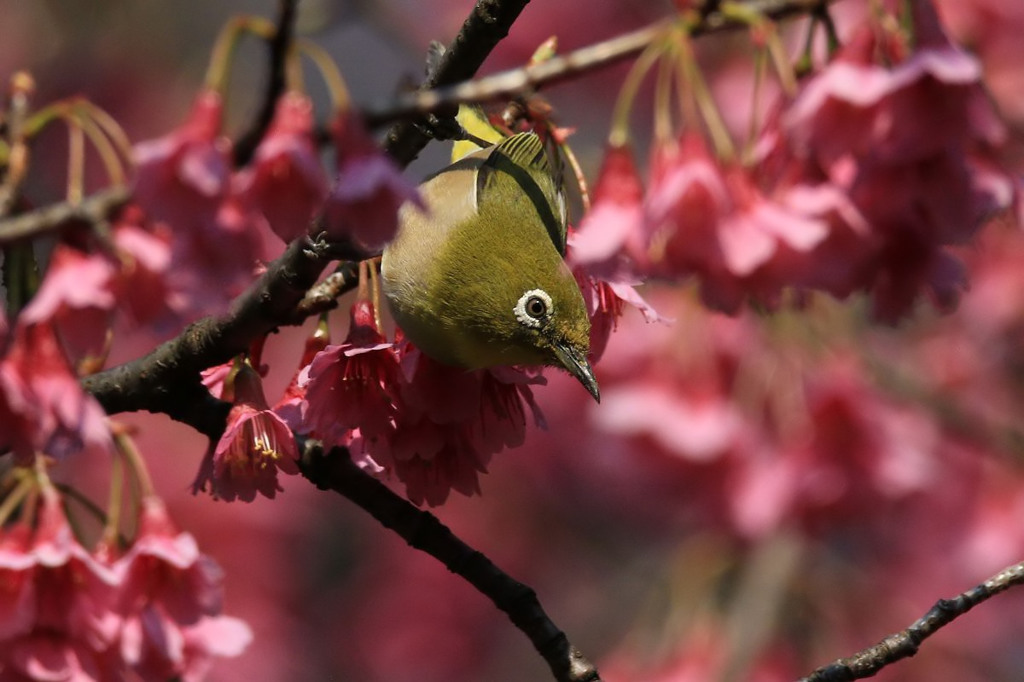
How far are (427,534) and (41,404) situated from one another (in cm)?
83

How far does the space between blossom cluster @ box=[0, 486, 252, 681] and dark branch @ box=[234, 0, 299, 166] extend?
93 cm

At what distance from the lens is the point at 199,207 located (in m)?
1.62

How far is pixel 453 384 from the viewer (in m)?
2.30

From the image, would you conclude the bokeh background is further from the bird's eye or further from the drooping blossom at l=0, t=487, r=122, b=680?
the drooping blossom at l=0, t=487, r=122, b=680

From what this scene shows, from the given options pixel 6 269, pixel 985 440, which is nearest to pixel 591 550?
pixel 985 440

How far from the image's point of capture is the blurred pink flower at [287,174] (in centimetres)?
164

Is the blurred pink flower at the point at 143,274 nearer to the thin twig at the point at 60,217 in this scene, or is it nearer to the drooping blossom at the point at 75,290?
the drooping blossom at the point at 75,290

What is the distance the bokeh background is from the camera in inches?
187

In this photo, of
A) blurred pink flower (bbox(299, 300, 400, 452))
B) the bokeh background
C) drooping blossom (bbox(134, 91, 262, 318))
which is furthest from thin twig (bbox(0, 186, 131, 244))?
the bokeh background

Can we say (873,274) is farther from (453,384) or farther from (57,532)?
(57,532)

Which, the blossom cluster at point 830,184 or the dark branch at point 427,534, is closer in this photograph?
the blossom cluster at point 830,184

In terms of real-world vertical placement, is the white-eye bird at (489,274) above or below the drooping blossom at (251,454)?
above

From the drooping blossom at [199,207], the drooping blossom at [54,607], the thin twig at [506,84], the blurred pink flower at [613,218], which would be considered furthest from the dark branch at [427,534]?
the thin twig at [506,84]

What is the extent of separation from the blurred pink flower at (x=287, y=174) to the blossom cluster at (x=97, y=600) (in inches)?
32.2
